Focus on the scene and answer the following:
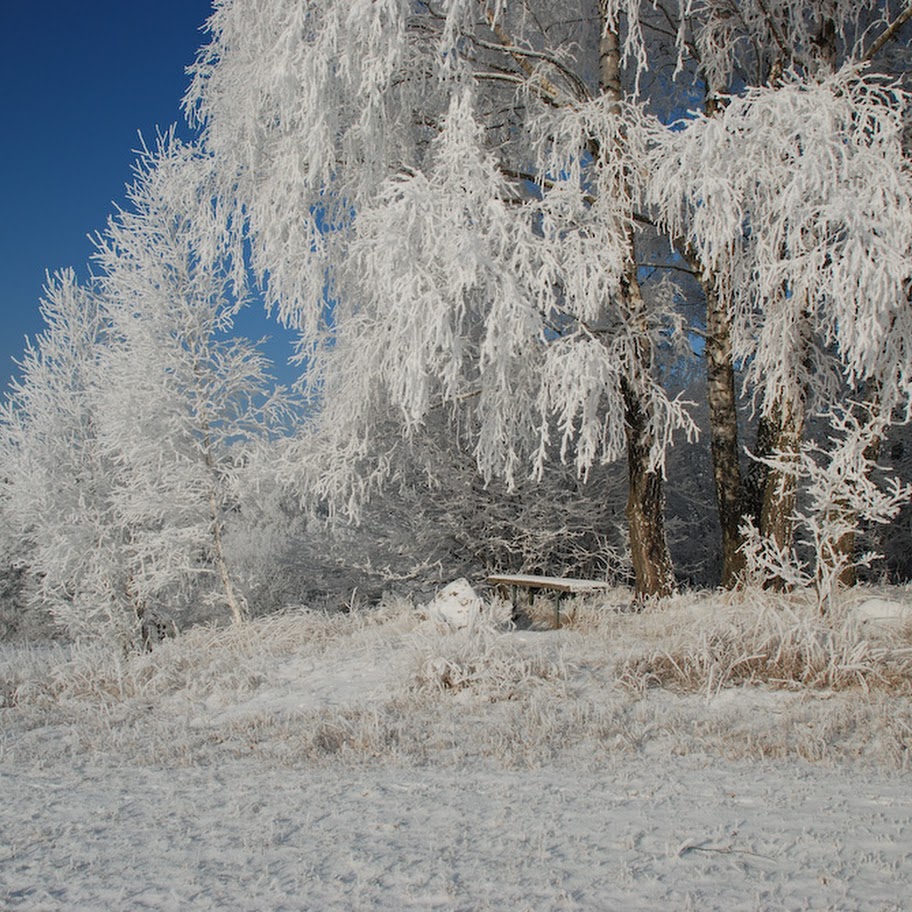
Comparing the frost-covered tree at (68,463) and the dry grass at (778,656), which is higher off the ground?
the frost-covered tree at (68,463)

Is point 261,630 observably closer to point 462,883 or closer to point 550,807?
point 550,807

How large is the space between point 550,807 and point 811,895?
1096 millimetres

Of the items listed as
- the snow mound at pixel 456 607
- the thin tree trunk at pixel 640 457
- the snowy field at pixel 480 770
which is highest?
the thin tree trunk at pixel 640 457

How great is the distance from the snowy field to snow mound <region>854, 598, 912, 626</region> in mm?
139

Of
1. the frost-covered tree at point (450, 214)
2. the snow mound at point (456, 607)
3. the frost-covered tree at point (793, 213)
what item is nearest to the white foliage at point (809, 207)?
the frost-covered tree at point (793, 213)

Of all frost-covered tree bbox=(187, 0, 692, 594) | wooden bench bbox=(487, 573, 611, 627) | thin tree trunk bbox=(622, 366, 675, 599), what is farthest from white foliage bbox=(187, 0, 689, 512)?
wooden bench bbox=(487, 573, 611, 627)

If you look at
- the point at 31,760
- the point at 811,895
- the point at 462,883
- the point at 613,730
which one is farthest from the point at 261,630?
the point at 811,895

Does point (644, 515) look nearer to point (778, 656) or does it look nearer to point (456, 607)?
point (456, 607)

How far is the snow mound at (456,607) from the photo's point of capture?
23.9 ft

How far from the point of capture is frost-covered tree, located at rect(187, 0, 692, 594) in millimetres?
7344

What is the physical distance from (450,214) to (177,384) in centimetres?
477

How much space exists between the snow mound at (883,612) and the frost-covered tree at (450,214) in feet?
7.60

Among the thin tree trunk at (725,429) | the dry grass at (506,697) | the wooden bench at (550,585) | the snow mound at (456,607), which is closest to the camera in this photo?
the dry grass at (506,697)

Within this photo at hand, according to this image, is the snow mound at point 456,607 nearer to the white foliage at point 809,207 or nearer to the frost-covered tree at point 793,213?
the frost-covered tree at point 793,213
